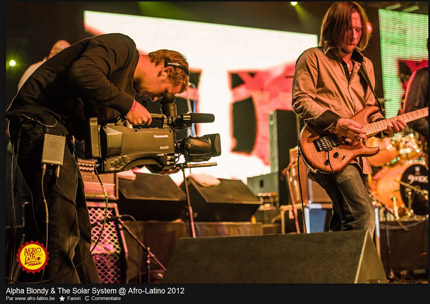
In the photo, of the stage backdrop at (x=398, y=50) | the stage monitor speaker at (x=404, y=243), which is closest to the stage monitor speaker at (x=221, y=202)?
the stage monitor speaker at (x=404, y=243)

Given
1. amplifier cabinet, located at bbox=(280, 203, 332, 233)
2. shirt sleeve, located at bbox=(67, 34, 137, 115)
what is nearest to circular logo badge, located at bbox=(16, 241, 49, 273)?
shirt sleeve, located at bbox=(67, 34, 137, 115)

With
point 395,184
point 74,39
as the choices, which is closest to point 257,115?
point 395,184

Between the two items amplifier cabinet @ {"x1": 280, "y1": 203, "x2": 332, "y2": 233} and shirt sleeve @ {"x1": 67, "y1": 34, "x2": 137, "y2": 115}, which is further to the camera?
amplifier cabinet @ {"x1": 280, "y1": 203, "x2": 332, "y2": 233}

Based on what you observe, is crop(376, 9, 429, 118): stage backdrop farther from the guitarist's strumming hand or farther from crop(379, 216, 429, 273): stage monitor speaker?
the guitarist's strumming hand

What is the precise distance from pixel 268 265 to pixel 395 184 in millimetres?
5379

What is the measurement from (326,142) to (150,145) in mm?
1099

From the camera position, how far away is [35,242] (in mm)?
2412

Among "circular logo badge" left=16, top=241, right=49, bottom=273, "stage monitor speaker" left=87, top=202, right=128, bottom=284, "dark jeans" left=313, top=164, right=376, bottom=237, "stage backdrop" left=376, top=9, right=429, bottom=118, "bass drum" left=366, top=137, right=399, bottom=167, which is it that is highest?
"stage backdrop" left=376, top=9, right=429, bottom=118

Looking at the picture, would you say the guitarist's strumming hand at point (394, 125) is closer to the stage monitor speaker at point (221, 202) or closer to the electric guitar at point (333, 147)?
the electric guitar at point (333, 147)

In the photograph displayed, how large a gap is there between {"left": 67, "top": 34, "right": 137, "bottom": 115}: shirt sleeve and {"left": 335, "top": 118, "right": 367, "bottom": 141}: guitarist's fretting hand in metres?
1.20

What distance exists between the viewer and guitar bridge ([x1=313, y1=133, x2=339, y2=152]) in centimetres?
309

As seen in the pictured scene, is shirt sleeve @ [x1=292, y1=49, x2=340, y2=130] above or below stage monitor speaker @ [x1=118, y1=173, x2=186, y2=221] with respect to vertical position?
above

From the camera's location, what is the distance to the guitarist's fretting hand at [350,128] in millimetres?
3002

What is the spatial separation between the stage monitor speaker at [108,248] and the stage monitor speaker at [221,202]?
128 centimetres
